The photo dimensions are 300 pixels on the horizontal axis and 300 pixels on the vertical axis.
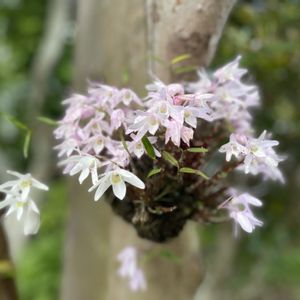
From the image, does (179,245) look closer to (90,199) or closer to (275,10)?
(90,199)

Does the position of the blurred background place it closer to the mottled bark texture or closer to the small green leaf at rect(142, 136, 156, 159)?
the mottled bark texture

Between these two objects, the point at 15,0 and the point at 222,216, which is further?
the point at 15,0

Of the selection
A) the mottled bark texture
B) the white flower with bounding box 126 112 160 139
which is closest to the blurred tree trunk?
the mottled bark texture

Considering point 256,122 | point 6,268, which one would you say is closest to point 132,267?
point 6,268

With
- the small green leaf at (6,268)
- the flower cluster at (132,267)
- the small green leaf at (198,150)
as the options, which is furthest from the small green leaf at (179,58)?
the small green leaf at (6,268)

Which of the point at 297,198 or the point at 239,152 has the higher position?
the point at 239,152

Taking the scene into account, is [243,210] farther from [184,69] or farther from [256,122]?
[256,122]

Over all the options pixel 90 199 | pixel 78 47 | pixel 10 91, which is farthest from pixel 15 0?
pixel 90 199
